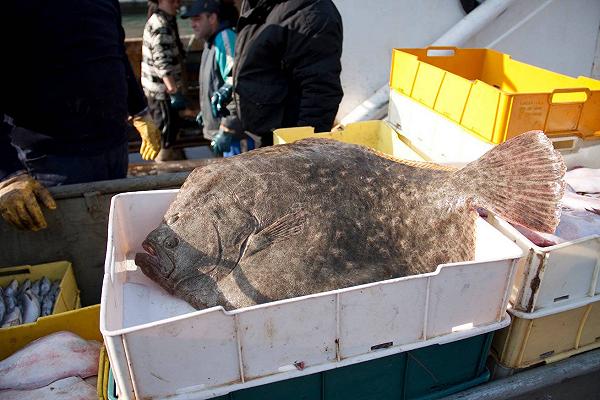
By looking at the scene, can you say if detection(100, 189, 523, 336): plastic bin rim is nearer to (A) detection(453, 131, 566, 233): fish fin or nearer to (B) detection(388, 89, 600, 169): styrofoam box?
(A) detection(453, 131, 566, 233): fish fin

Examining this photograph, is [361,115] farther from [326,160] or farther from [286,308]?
[286,308]

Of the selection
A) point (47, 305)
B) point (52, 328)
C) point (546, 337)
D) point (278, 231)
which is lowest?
point (47, 305)

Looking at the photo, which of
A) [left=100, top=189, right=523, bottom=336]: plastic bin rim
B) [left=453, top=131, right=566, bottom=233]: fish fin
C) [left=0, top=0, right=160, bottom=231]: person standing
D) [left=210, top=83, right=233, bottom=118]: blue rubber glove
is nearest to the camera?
[left=100, top=189, right=523, bottom=336]: plastic bin rim

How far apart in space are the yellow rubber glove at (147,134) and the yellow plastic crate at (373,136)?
4.31 ft

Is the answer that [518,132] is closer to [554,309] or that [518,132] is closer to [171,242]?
[554,309]

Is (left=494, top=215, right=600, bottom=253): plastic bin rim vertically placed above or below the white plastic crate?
above

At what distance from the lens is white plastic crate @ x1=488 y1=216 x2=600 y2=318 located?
1600mm

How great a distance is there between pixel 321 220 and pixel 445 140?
4.42 feet

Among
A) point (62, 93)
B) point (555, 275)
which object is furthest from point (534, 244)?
point (62, 93)

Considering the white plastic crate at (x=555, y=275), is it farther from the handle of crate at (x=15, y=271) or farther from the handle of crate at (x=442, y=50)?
the handle of crate at (x=15, y=271)

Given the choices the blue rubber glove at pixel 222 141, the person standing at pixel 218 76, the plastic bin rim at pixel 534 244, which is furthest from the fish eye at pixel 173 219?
the blue rubber glove at pixel 222 141

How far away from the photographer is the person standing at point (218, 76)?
14.6ft

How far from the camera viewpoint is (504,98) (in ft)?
7.54

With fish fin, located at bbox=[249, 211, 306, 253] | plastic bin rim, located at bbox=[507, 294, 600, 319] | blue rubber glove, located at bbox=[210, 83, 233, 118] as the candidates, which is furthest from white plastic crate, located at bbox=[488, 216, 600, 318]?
blue rubber glove, located at bbox=[210, 83, 233, 118]
